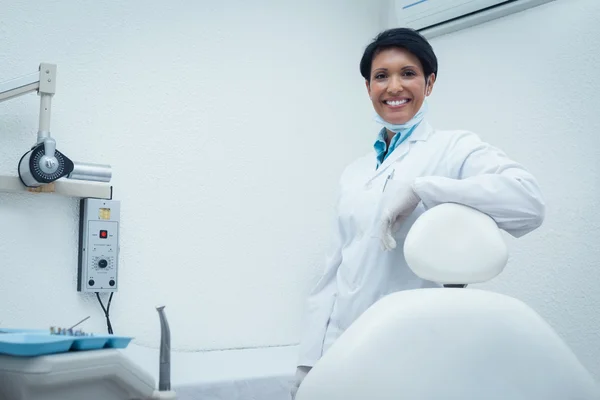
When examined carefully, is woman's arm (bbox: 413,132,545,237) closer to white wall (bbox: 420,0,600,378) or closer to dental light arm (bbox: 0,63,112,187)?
white wall (bbox: 420,0,600,378)

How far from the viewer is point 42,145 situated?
5.96ft

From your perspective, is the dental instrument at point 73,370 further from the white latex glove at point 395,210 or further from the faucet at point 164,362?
the white latex glove at point 395,210

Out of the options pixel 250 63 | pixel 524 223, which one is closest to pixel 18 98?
pixel 250 63

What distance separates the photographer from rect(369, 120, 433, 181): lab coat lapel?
1.77 meters

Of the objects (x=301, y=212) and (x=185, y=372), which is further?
(x=301, y=212)

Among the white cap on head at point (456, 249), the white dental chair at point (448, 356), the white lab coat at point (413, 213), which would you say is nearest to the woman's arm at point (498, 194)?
the white lab coat at point (413, 213)

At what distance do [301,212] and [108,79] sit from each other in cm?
90

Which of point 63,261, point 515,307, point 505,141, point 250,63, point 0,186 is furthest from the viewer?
point 250,63

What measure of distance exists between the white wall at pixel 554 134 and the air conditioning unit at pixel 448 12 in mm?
45

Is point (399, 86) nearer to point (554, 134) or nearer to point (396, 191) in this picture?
point (396, 191)

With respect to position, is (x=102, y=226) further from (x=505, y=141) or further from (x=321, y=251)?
(x=505, y=141)

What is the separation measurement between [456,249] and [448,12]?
1556 millimetres

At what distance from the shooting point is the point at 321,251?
2.59m

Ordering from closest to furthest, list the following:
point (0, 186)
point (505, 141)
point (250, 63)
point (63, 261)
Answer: point (0, 186), point (63, 261), point (505, 141), point (250, 63)
